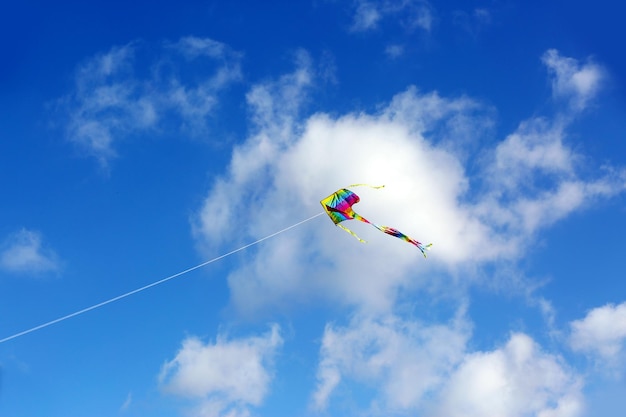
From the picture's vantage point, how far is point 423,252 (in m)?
47.7

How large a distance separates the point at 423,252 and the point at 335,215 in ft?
34.2

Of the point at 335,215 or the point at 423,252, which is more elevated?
the point at 335,215

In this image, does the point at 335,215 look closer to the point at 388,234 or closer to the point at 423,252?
the point at 388,234

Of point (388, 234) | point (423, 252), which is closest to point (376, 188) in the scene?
point (388, 234)

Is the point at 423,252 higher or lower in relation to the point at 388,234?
lower

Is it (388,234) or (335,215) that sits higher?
(335,215)

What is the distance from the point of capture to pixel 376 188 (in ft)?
167

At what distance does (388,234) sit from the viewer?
5069 cm

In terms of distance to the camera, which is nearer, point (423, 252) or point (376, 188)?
point (423, 252)

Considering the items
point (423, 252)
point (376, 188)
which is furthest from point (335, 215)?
point (423, 252)

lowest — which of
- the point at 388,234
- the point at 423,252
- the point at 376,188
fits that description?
the point at 423,252

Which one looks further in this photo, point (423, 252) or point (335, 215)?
point (335, 215)

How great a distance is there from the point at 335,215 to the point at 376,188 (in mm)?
5537

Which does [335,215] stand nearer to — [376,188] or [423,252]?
[376,188]
